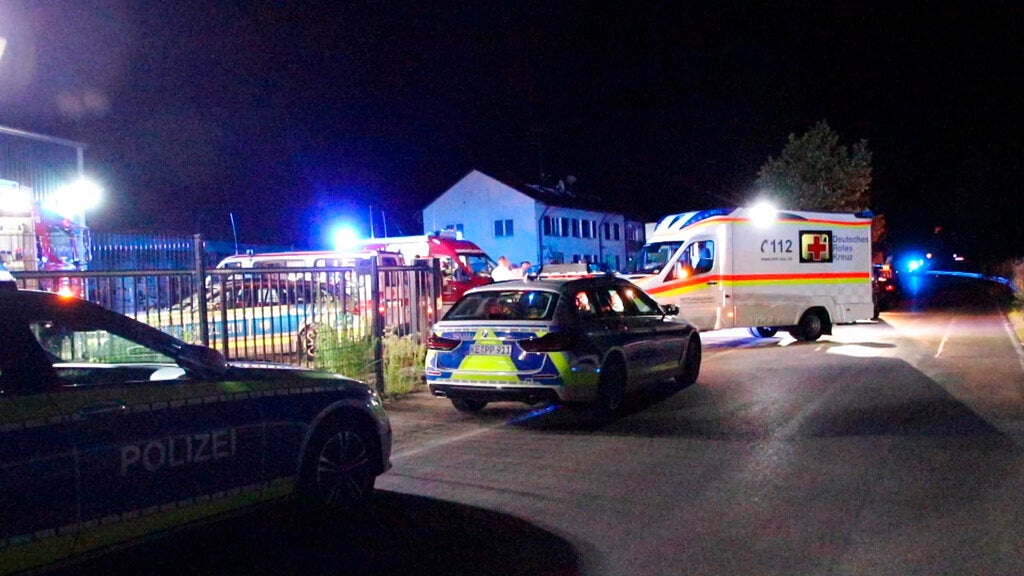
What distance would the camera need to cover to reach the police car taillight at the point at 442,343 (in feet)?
31.1

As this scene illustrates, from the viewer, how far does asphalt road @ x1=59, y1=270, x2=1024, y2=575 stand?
5.07 m

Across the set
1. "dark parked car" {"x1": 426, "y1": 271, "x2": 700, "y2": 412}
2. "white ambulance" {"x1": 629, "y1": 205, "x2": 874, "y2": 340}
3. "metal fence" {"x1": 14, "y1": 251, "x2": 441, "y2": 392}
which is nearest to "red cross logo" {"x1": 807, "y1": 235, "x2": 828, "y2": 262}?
"white ambulance" {"x1": 629, "y1": 205, "x2": 874, "y2": 340}

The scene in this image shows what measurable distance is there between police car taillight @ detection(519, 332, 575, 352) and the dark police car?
3.21 metres

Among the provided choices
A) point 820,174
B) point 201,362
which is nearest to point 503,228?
point 820,174

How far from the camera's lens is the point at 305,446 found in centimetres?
554

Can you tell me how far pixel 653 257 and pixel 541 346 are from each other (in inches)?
387

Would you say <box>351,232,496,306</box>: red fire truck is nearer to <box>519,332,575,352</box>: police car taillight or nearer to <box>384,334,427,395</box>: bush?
<box>384,334,427,395</box>: bush

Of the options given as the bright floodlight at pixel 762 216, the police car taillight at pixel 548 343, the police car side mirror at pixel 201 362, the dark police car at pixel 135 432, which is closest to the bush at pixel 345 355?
the police car taillight at pixel 548 343

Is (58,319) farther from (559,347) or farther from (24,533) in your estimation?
(559,347)

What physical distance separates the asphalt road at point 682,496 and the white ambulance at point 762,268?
628cm

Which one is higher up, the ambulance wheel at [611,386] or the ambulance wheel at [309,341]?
the ambulance wheel at [309,341]

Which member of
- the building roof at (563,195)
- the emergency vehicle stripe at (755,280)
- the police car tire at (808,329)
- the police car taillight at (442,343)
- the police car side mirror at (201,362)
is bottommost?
the police car tire at (808,329)

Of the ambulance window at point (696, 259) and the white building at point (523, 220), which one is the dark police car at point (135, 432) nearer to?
the ambulance window at point (696, 259)

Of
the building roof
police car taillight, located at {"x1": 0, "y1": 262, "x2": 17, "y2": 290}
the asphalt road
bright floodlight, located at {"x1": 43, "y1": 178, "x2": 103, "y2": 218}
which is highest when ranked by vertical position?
the building roof
